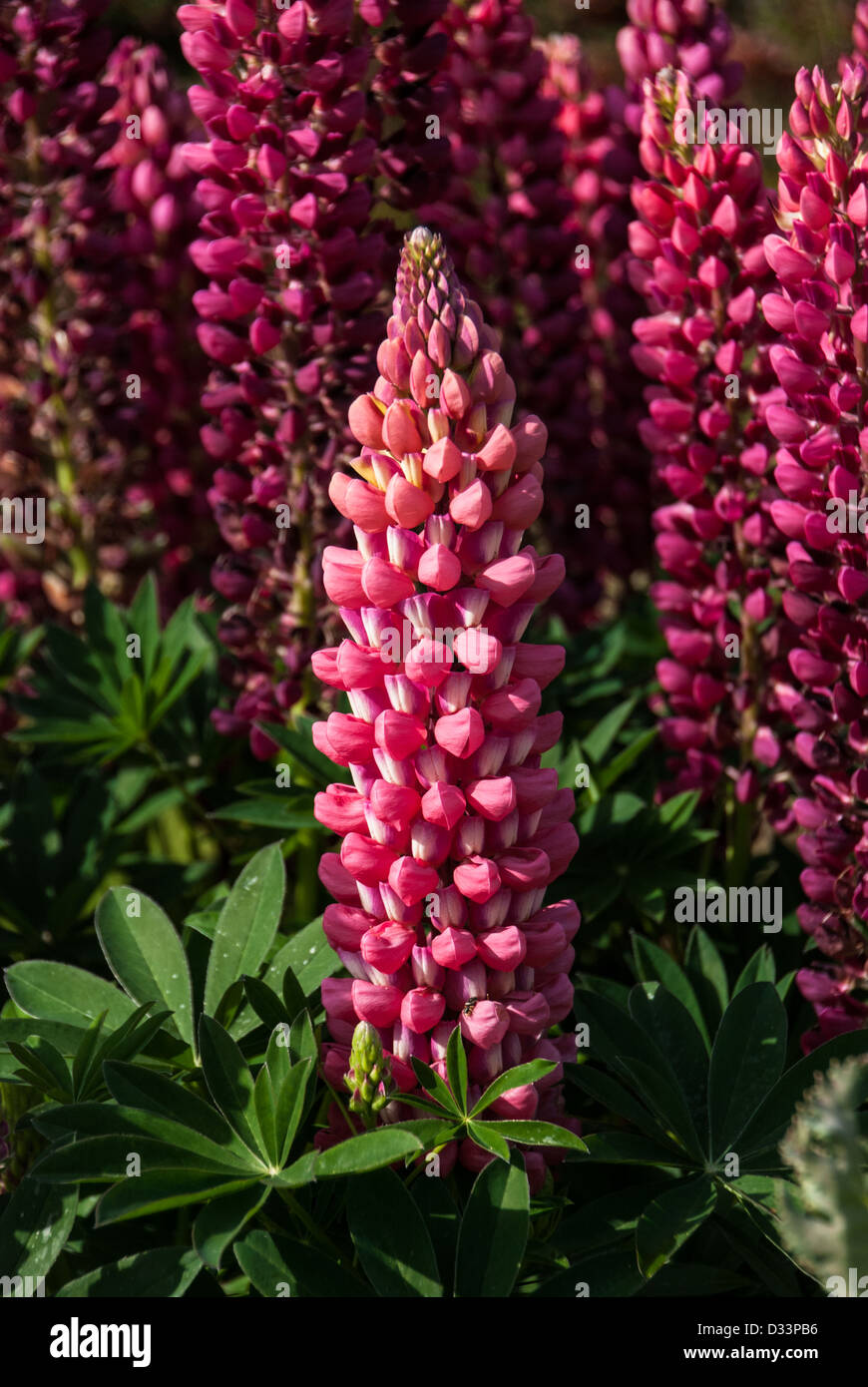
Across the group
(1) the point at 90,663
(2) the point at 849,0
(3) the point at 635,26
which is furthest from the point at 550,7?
(1) the point at 90,663

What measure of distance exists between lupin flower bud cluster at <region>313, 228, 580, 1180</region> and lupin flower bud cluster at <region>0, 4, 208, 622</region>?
1.26 m

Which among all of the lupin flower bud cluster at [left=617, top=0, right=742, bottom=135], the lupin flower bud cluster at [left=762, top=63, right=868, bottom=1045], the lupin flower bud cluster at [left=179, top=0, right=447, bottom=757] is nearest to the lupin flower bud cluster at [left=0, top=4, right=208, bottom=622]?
the lupin flower bud cluster at [left=179, top=0, right=447, bottom=757]

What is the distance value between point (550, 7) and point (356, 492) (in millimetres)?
9157

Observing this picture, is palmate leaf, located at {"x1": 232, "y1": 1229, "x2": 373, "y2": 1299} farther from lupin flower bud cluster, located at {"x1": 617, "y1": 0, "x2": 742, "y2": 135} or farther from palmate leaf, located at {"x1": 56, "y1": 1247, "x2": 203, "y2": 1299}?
lupin flower bud cluster, located at {"x1": 617, "y1": 0, "x2": 742, "y2": 135}

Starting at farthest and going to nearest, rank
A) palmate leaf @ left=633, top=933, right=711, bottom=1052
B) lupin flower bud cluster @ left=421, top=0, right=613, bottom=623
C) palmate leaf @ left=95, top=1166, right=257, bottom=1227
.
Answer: lupin flower bud cluster @ left=421, top=0, right=613, bottom=623
palmate leaf @ left=633, top=933, right=711, bottom=1052
palmate leaf @ left=95, top=1166, right=257, bottom=1227

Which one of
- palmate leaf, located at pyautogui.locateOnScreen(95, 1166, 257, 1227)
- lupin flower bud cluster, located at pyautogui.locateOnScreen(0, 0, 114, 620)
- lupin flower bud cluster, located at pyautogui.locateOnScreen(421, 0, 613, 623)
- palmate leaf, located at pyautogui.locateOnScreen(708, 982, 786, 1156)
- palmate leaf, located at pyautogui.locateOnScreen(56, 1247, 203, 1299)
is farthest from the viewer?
lupin flower bud cluster, located at pyautogui.locateOnScreen(421, 0, 613, 623)

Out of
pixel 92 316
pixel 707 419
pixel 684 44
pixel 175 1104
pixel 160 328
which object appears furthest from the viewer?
pixel 160 328

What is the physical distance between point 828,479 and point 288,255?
30.5 inches

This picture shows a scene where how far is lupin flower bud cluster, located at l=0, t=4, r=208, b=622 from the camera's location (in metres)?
2.22

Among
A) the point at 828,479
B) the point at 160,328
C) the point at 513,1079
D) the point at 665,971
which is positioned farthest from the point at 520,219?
the point at 513,1079

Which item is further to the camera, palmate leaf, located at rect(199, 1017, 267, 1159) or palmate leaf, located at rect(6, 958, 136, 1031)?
palmate leaf, located at rect(6, 958, 136, 1031)

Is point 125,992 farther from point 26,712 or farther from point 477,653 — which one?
point 26,712

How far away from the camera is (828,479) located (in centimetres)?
158

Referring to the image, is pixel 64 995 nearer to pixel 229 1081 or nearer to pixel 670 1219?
pixel 229 1081
